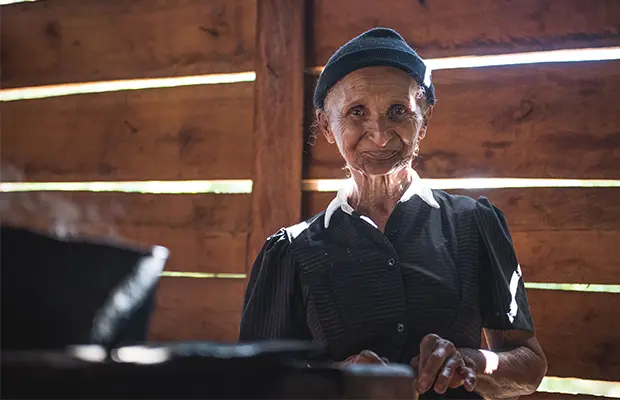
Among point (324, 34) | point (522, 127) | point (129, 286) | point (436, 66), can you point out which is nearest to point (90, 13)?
point (324, 34)

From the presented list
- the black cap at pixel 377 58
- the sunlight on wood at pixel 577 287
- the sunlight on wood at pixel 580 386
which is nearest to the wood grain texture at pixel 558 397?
the sunlight on wood at pixel 580 386

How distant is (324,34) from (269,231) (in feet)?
2.65

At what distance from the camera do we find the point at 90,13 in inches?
107

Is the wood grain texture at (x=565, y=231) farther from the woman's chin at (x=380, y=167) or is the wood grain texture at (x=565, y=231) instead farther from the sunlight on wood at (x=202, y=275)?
the sunlight on wood at (x=202, y=275)

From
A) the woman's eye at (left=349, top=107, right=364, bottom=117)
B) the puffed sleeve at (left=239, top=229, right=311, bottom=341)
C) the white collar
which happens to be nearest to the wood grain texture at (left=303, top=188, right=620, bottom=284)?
the white collar

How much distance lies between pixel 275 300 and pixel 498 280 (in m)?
0.61

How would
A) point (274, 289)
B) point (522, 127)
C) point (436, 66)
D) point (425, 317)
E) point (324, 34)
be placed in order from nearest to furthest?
point (425, 317) → point (274, 289) → point (522, 127) → point (436, 66) → point (324, 34)

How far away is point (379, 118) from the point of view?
1.67 metres

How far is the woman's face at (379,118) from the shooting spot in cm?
167

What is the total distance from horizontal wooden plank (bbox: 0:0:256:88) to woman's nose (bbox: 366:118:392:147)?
0.94 m

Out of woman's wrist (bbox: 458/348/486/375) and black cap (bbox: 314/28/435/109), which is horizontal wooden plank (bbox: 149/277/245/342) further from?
woman's wrist (bbox: 458/348/486/375)

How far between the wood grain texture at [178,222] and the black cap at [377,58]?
2.76 feet

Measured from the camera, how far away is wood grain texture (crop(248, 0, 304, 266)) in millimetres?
2316

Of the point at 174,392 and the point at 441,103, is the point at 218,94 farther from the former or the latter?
the point at 174,392
